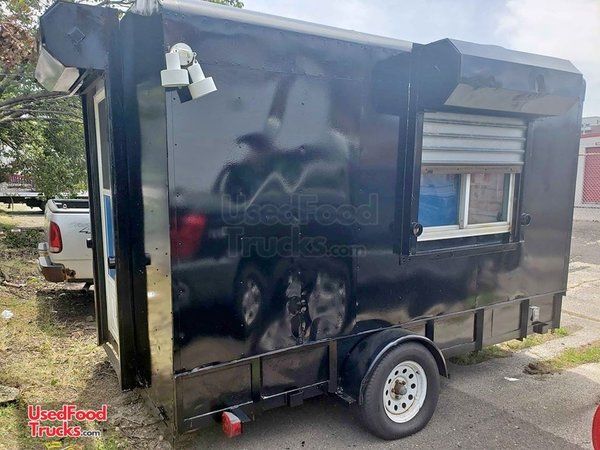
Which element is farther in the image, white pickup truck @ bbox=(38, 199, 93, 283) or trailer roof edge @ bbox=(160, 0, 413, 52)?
white pickup truck @ bbox=(38, 199, 93, 283)

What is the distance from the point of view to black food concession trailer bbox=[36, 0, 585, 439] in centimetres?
265

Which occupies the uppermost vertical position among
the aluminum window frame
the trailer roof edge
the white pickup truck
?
the trailer roof edge

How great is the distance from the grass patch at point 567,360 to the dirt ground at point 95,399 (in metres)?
0.18

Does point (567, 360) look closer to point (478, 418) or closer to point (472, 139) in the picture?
point (478, 418)

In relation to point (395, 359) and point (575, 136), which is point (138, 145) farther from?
point (575, 136)

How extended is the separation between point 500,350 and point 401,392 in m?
2.20

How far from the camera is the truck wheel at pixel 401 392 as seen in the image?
3.21 meters

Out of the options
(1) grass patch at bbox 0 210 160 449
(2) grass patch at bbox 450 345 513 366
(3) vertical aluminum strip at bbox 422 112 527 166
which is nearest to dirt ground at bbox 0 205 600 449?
(1) grass patch at bbox 0 210 160 449

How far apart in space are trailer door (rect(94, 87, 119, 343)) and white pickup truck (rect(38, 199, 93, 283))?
186 cm

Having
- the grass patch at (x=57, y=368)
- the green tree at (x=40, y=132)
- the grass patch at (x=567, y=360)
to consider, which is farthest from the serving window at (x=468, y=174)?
the green tree at (x=40, y=132)

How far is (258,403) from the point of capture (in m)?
2.99

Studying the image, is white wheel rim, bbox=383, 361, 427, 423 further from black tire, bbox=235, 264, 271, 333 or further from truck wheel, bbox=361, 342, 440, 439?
black tire, bbox=235, 264, 271, 333

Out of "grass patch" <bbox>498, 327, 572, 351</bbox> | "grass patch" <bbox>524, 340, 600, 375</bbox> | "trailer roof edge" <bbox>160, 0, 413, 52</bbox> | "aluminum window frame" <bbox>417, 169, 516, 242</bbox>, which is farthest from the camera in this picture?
"grass patch" <bbox>498, 327, 572, 351</bbox>

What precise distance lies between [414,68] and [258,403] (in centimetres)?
244
